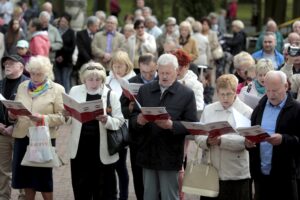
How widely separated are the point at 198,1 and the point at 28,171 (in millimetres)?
21602

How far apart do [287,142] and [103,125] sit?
2.06 meters

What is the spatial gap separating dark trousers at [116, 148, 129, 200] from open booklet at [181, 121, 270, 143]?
73.9 inches

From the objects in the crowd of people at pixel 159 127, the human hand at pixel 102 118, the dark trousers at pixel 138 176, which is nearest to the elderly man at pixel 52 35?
the crowd of people at pixel 159 127

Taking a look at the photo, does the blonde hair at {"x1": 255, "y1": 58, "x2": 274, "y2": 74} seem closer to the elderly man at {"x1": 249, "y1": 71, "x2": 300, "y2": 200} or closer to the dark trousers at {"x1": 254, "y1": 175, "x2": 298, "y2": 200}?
the elderly man at {"x1": 249, "y1": 71, "x2": 300, "y2": 200}

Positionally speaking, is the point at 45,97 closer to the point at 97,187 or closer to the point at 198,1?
the point at 97,187

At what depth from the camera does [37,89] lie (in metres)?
9.59

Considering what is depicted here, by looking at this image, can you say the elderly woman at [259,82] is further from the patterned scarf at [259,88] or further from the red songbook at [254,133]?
the red songbook at [254,133]

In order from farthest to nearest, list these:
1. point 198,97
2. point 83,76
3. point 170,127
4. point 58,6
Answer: point 58,6 → point 198,97 → point 83,76 → point 170,127

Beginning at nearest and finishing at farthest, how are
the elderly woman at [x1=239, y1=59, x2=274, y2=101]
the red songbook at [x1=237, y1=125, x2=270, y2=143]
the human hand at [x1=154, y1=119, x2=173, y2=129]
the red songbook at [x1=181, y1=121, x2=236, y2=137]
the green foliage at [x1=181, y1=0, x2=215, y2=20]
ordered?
the red songbook at [x1=237, y1=125, x2=270, y2=143] < the red songbook at [x1=181, y1=121, x2=236, y2=137] < the human hand at [x1=154, y1=119, x2=173, y2=129] < the elderly woman at [x1=239, y1=59, x2=274, y2=101] < the green foliage at [x1=181, y1=0, x2=215, y2=20]

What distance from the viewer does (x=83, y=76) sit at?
9305 millimetres

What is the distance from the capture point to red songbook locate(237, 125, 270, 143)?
7.84 m

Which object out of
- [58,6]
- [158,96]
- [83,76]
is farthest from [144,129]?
[58,6]

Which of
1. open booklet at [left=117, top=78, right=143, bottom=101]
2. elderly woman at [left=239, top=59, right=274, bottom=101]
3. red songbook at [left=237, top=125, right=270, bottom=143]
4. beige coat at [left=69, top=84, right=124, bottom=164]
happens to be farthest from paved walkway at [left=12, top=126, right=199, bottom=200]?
red songbook at [left=237, top=125, right=270, bottom=143]

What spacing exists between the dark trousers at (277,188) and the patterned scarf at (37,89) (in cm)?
269
